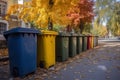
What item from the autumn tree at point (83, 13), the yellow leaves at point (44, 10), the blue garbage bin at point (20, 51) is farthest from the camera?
the autumn tree at point (83, 13)

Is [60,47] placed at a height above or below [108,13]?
below

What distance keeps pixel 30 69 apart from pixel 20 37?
1.18 m

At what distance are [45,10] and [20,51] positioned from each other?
9.38 meters

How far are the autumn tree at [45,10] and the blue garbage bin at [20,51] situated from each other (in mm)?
8639

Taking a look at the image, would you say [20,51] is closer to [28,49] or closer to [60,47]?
[28,49]

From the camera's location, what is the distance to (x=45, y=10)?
53.8ft

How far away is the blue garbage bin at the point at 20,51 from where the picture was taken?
24.1ft

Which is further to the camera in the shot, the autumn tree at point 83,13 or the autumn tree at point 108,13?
the autumn tree at point 108,13

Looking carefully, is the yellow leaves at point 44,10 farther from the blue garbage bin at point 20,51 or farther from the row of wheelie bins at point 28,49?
the blue garbage bin at point 20,51

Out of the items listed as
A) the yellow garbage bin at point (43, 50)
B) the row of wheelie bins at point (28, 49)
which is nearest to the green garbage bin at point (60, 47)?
the row of wheelie bins at point (28, 49)

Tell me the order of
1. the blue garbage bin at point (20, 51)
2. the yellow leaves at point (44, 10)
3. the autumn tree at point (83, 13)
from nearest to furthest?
the blue garbage bin at point (20, 51) → the yellow leaves at point (44, 10) → the autumn tree at point (83, 13)

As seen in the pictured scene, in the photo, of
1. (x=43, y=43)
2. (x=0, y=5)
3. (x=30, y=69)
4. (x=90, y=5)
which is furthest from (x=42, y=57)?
(x=0, y=5)

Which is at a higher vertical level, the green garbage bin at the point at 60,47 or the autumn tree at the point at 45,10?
the autumn tree at the point at 45,10

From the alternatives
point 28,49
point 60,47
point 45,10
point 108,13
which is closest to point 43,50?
point 28,49
